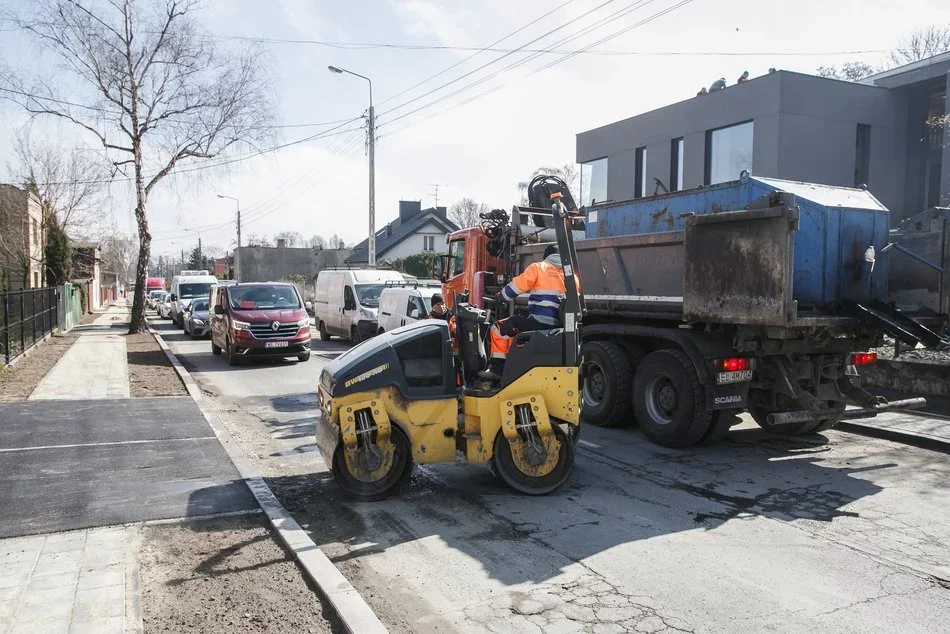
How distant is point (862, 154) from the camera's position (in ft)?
65.5

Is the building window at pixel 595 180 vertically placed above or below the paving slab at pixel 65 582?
above

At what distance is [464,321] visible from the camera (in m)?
6.08

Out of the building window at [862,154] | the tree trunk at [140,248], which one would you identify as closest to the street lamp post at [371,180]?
the tree trunk at [140,248]

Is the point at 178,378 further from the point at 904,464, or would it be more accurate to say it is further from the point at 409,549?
the point at 904,464

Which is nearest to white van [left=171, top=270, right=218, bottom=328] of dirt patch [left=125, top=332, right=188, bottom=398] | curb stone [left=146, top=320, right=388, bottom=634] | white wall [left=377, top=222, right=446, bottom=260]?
dirt patch [left=125, top=332, right=188, bottom=398]

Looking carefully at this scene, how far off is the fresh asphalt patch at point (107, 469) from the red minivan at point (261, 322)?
5.88 metres

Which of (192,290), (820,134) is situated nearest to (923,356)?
(820,134)

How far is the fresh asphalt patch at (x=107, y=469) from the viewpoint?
5.40 m

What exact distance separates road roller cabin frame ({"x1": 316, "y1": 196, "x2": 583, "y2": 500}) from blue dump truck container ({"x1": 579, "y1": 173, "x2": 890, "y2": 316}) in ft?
A: 6.58

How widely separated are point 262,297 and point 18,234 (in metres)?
17.5

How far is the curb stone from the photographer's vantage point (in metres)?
3.70

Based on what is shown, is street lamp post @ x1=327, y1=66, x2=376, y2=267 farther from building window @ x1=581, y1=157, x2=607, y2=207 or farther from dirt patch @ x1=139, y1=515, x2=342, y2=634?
dirt patch @ x1=139, y1=515, x2=342, y2=634

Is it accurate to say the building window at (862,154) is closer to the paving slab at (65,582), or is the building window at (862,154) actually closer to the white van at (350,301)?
the white van at (350,301)

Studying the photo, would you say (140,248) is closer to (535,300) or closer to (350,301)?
(350,301)
